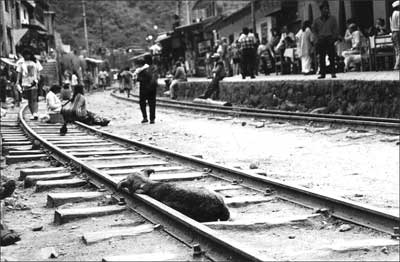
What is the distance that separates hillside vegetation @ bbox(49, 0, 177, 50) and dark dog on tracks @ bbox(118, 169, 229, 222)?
337ft

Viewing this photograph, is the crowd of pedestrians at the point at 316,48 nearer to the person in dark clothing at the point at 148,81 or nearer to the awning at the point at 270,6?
the awning at the point at 270,6

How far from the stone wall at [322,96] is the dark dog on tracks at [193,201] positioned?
27.4 feet

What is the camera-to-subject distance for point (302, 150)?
34.9ft

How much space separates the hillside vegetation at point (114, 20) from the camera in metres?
112

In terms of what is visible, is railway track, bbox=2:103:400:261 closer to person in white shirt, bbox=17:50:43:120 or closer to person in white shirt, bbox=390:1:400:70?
person in white shirt, bbox=17:50:43:120

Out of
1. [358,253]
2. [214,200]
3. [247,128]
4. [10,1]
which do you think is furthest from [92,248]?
[10,1]

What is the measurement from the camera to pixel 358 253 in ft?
14.7

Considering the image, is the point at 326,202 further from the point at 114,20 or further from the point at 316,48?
the point at 114,20

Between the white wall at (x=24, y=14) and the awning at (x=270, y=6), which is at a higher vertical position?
the white wall at (x=24, y=14)

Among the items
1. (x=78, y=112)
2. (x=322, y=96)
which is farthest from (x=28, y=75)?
(x=322, y=96)

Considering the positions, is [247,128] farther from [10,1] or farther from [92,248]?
[10,1]

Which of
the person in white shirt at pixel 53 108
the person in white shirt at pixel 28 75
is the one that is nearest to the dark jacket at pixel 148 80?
the person in white shirt at pixel 53 108

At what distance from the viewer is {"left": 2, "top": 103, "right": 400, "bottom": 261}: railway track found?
4527mm

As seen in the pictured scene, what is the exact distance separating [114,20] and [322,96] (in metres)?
103
